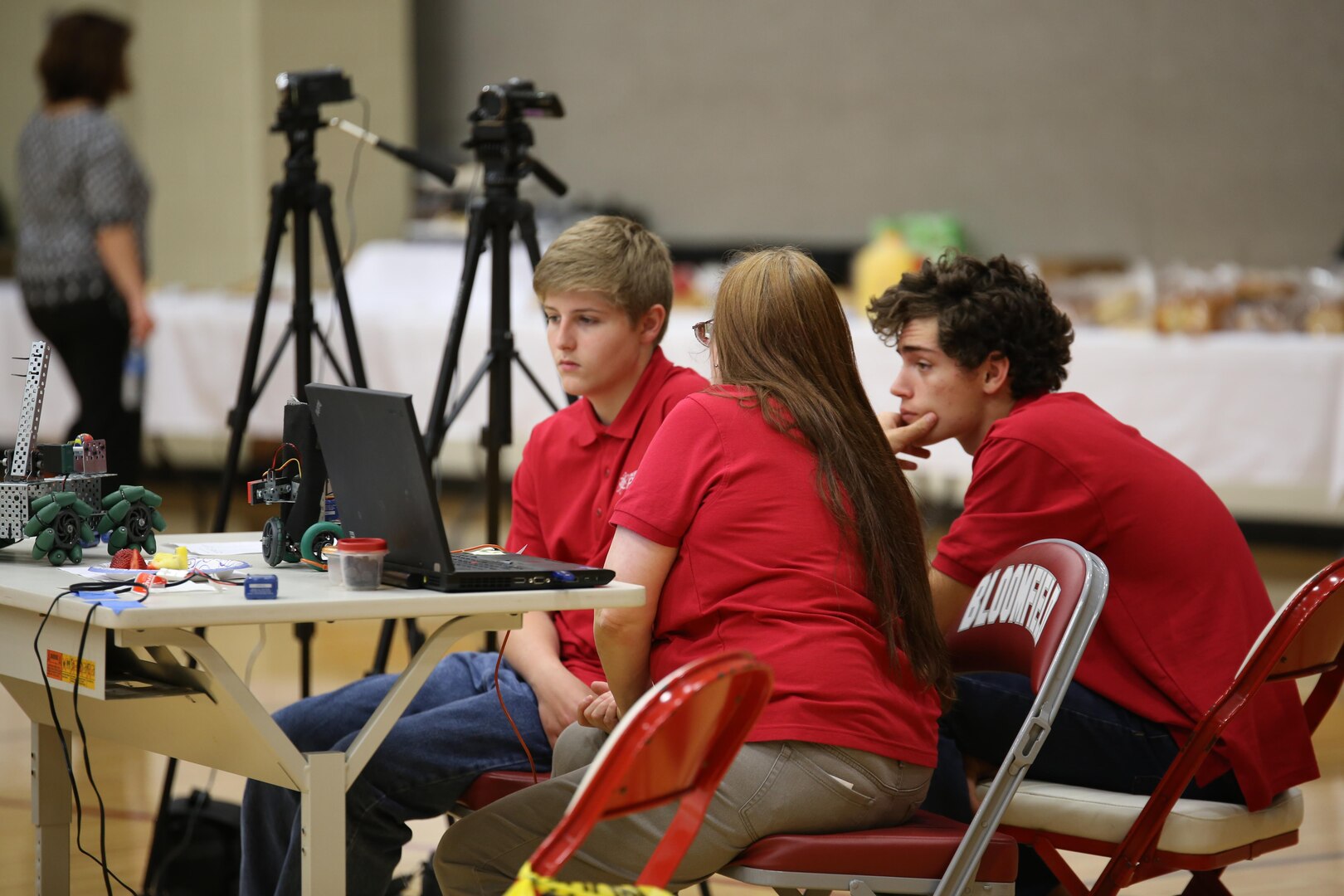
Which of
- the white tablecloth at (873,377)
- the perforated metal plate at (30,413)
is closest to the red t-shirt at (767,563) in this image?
the perforated metal plate at (30,413)

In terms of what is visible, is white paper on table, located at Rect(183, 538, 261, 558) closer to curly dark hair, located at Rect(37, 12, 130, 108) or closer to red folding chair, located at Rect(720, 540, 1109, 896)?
red folding chair, located at Rect(720, 540, 1109, 896)

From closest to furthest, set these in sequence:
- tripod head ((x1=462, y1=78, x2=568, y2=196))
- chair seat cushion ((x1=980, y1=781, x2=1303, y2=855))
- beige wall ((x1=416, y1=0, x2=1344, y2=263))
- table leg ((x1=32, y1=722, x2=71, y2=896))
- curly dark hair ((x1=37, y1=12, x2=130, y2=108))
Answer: chair seat cushion ((x1=980, y1=781, x2=1303, y2=855)), table leg ((x1=32, y1=722, x2=71, y2=896)), tripod head ((x1=462, y1=78, x2=568, y2=196)), curly dark hair ((x1=37, y1=12, x2=130, y2=108)), beige wall ((x1=416, y1=0, x2=1344, y2=263))

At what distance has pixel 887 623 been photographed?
181cm

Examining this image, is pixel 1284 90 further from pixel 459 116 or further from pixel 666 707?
pixel 666 707

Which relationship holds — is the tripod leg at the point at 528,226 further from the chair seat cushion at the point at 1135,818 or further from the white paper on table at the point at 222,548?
the chair seat cushion at the point at 1135,818

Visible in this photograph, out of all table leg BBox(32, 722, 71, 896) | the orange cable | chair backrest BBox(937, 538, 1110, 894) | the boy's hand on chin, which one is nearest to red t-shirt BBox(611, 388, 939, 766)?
chair backrest BBox(937, 538, 1110, 894)

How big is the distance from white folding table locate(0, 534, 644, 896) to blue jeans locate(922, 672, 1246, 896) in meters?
0.54

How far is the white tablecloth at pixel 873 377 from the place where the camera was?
5000 mm

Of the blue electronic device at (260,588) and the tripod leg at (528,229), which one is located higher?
the tripod leg at (528,229)

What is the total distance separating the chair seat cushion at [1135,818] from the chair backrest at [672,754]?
672 mm

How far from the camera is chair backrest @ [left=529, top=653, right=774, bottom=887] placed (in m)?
1.30

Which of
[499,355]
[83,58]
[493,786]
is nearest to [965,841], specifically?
[493,786]

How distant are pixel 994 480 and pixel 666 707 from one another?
0.95m

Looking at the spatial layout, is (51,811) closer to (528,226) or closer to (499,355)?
(499,355)
